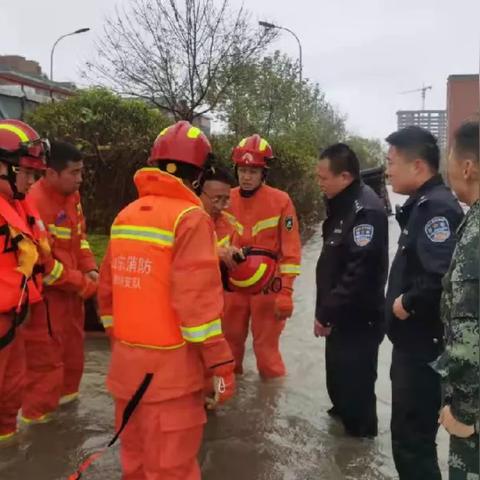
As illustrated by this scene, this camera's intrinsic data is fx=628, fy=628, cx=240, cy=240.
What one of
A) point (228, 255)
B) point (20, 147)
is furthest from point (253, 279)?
point (20, 147)

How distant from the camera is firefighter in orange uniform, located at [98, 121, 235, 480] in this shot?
2.72 m

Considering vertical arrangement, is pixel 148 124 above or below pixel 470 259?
above

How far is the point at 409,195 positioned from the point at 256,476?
1.88m

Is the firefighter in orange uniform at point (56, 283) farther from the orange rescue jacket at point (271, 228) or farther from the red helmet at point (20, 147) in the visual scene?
the orange rescue jacket at point (271, 228)

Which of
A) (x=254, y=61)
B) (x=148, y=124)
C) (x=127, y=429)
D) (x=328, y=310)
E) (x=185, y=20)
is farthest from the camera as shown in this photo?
(x=254, y=61)

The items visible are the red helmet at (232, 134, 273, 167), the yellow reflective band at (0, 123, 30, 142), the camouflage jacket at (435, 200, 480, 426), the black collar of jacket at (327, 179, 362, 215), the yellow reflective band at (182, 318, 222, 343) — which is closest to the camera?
the camouflage jacket at (435, 200, 480, 426)

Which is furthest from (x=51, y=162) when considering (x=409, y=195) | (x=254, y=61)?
(x=254, y=61)

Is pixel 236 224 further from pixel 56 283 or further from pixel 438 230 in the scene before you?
pixel 438 230

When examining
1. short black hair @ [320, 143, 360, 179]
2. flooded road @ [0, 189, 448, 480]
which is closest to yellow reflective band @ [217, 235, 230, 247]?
short black hair @ [320, 143, 360, 179]

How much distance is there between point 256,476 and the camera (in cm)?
376

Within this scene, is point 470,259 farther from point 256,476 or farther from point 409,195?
point 256,476

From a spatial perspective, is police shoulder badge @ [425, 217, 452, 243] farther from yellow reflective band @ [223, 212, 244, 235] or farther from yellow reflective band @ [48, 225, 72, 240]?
yellow reflective band @ [48, 225, 72, 240]

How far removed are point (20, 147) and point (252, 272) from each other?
172 centimetres

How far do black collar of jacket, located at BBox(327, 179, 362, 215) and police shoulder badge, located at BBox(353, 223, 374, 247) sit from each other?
0.22 meters
